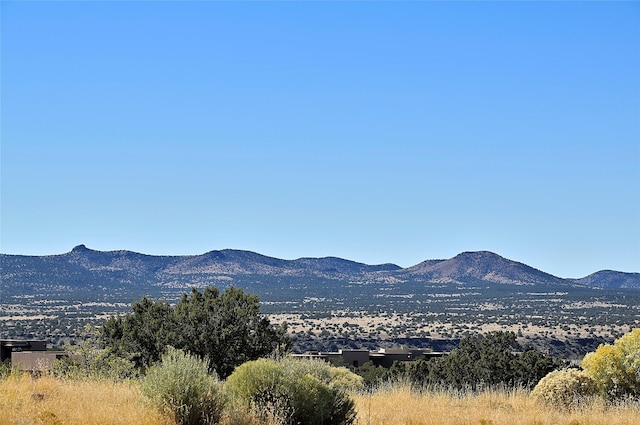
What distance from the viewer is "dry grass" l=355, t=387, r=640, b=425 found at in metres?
17.1

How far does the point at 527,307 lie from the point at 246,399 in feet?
451

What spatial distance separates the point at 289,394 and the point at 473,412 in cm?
492

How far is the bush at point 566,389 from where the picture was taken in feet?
64.7

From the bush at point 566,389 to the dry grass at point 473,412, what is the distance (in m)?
0.32

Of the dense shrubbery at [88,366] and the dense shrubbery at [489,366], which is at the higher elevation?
the dense shrubbery at [88,366]

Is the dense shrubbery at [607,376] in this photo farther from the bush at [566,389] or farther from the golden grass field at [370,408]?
the golden grass field at [370,408]

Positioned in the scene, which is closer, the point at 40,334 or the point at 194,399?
the point at 194,399

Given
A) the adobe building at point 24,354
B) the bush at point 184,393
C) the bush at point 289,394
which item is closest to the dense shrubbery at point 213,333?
the adobe building at point 24,354

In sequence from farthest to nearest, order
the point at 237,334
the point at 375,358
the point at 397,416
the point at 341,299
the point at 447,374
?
the point at 341,299 → the point at 375,358 → the point at 447,374 → the point at 237,334 → the point at 397,416

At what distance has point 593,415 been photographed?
58.8 feet

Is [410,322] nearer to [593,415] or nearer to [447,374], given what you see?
[447,374]

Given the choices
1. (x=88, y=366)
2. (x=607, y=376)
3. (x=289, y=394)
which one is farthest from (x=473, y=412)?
(x=88, y=366)

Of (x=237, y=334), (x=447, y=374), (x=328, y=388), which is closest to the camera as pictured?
(x=328, y=388)

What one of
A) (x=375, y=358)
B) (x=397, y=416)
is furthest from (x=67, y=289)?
(x=397, y=416)
